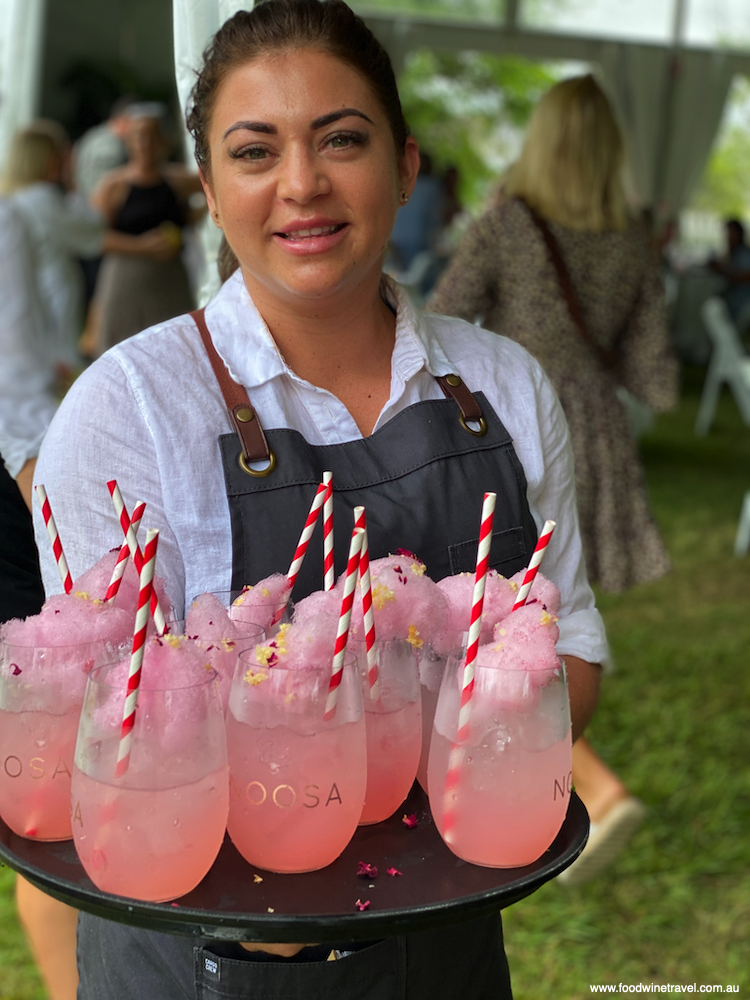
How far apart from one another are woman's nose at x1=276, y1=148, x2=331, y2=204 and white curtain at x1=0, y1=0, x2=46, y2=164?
5.07 m

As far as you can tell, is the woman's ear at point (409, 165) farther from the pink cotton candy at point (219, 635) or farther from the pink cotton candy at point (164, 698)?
the pink cotton candy at point (164, 698)

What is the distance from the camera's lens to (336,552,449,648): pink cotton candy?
1099mm

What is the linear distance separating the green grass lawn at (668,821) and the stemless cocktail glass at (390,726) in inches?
58.9

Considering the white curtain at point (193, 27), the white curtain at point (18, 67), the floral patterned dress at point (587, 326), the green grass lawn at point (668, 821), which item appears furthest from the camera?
the white curtain at point (18, 67)

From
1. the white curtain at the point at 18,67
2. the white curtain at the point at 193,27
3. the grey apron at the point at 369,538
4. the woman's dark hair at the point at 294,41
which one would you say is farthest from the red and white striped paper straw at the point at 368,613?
the white curtain at the point at 18,67

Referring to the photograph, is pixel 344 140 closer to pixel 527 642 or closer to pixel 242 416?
pixel 242 416

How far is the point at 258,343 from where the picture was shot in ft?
4.86

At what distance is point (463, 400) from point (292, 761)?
2.23ft

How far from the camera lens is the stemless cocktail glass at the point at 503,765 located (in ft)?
3.34

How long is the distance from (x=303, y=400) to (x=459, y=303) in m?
1.75

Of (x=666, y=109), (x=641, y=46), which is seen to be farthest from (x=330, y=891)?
(x=666, y=109)

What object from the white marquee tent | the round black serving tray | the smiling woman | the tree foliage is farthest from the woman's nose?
the tree foliage

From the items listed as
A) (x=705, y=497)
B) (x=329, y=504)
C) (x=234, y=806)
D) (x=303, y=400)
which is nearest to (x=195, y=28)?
(x=303, y=400)

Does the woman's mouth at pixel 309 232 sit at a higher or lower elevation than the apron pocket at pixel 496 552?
higher
